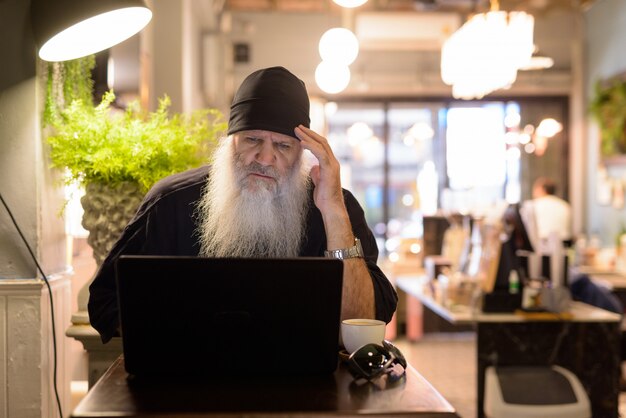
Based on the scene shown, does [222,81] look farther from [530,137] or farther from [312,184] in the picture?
[312,184]

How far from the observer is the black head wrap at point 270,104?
196cm

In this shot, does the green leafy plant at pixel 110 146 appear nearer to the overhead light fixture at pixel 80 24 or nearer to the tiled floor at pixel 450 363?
the overhead light fixture at pixel 80 24

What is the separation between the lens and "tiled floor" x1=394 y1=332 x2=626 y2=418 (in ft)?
15.9

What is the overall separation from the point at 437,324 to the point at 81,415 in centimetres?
613

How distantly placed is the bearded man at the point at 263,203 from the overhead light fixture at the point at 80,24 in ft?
1.30

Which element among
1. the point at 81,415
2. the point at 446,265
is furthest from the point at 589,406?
the point at 81,415

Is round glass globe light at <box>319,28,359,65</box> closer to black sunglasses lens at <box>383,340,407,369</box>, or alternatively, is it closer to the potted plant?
the potted plant

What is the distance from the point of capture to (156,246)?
6.52ft

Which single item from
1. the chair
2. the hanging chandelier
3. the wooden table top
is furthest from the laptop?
the hanging chandelier

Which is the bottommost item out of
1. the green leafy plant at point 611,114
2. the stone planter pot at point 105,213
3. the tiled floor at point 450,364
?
the tiled floor at point 450,364

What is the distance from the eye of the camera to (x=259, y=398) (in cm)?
119

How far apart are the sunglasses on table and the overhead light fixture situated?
1.20m

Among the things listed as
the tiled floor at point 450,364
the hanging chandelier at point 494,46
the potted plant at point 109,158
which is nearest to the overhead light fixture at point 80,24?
the potted plant at point 109,158

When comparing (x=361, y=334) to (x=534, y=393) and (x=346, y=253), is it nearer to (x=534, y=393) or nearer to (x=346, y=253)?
(x=346, y=253)
